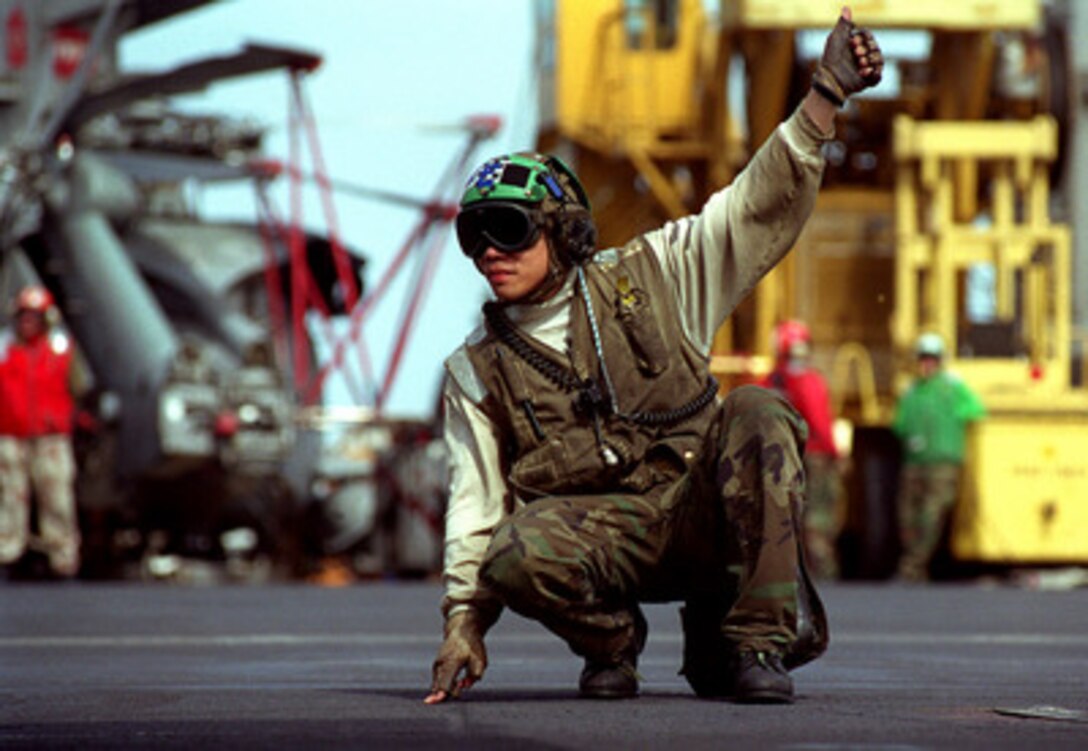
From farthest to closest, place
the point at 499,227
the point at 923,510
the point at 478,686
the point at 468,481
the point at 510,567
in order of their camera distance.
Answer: the point at 923,510
the point at 478,686
the point at 468,481
the point at 499,227
the point at 510,567

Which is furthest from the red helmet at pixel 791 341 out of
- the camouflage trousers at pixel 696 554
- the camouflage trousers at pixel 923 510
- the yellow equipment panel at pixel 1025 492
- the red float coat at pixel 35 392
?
the camouflage trousers at pixel 696 554

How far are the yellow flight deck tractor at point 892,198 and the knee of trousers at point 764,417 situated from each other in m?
13.9

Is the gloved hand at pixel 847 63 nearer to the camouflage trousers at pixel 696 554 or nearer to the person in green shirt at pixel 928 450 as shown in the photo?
the camouflage trousers at pixel 696 554

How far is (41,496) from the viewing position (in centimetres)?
2014

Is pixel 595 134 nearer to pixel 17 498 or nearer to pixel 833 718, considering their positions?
pixel 17 498

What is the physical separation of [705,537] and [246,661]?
2.79m

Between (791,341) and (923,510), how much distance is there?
1.58 meters

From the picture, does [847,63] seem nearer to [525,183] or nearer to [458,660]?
[525,183]

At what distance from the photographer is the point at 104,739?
5156 mm

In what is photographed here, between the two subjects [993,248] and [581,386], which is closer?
[581,386]

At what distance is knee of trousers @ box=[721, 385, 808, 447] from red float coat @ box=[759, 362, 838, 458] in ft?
43.4

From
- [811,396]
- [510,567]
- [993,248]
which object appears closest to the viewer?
[510,567]

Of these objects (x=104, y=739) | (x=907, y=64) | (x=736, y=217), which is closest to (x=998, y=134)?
(x=907, y=64)

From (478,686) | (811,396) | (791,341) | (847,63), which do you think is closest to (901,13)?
(791,341)
